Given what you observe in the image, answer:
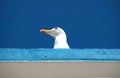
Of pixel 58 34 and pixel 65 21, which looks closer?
pixel 58 34

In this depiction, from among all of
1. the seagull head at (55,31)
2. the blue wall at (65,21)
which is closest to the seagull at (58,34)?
the seagull head at (55,31)

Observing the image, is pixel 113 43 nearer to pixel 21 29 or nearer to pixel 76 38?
pixel 76 38

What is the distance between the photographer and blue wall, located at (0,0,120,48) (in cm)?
188

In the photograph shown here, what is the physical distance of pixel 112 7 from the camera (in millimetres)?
1902

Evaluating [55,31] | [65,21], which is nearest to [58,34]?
[55,31]

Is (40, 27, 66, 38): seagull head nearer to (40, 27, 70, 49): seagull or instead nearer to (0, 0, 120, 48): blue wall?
(40, 27, 70, 49): seagull

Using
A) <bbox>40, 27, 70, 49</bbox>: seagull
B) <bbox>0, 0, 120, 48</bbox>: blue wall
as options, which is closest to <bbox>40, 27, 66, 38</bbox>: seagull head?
<bbox>40, 27, 70, 49</bbox>: seagull

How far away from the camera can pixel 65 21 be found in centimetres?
195

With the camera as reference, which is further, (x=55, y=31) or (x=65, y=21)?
(x=65, y=21)

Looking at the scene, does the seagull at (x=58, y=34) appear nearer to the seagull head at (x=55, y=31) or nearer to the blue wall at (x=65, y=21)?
the seagull head at (x=55, y=31)

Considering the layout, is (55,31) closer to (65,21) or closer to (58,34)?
(58,34)

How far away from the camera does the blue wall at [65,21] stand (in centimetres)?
188

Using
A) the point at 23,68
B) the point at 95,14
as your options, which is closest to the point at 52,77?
the point at 23,68

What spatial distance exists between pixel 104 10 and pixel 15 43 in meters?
0.51
